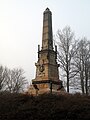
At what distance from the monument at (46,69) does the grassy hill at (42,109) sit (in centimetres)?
783

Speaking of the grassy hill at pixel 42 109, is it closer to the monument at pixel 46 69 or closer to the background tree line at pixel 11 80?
the monument at pixel 46 69

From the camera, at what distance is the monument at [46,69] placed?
22.1m

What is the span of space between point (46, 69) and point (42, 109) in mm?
10828

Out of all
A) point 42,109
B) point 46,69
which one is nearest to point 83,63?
point 46,69

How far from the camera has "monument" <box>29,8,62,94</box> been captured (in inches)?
870

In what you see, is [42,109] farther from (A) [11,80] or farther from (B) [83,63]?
(A) [11,80]

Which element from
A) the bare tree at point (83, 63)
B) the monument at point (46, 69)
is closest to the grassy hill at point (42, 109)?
the monument at point (46, 69)

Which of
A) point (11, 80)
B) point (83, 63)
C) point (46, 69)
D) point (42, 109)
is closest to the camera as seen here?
point (42, 109)

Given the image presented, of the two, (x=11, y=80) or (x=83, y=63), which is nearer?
→ (x=83, y=63)

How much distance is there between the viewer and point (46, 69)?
73.9ft

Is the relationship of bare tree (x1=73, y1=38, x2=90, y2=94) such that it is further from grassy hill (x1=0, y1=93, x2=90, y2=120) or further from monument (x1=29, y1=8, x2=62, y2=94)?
grassy hill (x1=0, y1=93, x2=90, y2=120)

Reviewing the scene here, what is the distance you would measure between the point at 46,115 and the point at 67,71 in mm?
16317

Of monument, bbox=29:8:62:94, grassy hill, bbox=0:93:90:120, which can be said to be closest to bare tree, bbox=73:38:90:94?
monument, bbox=29:8:62:94

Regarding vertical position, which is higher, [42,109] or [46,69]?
[46,69]
